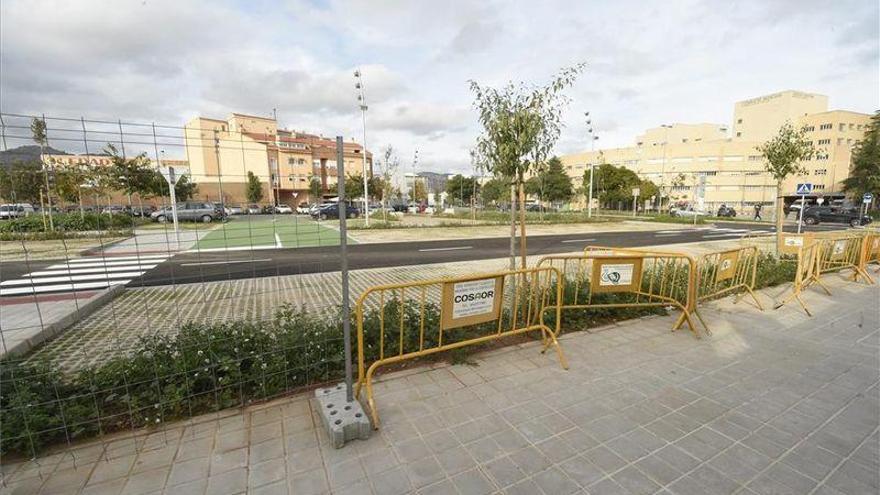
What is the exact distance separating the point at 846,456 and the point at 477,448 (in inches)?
104

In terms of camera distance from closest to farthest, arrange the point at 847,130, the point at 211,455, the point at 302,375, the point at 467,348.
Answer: the point at 211,455 < the point at 302,375 < the point at 467,348 < the point at 847,130

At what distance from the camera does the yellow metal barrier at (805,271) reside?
6.54 meters

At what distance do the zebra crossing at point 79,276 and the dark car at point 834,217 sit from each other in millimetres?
46018

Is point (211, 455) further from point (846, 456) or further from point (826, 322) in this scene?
point (826, 322)

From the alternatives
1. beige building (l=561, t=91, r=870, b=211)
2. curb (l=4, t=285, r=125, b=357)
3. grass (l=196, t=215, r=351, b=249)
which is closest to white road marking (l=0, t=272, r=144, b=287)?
curb (l=4, t=285, r=125, b=357)

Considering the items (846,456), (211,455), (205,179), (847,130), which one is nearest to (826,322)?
(846,456)

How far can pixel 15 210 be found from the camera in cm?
307

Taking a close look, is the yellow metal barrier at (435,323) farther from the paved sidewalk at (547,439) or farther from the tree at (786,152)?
the tree at (786,152)

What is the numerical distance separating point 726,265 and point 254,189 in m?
6.81

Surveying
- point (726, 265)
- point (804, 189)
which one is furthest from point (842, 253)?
point (804, 189)

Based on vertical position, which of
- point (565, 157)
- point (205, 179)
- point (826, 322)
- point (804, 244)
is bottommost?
point (826, 322)

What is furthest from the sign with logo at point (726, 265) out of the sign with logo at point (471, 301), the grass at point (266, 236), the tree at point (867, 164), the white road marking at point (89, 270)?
the tree at point (867, 164)

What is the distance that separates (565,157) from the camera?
10031cm

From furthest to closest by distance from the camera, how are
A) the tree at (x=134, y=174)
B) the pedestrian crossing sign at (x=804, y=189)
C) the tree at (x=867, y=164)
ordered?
the tree at (x=867, y=164), the pedestrian crossing sign at (x=804, y=189), the tree at (x=134, y=174)
